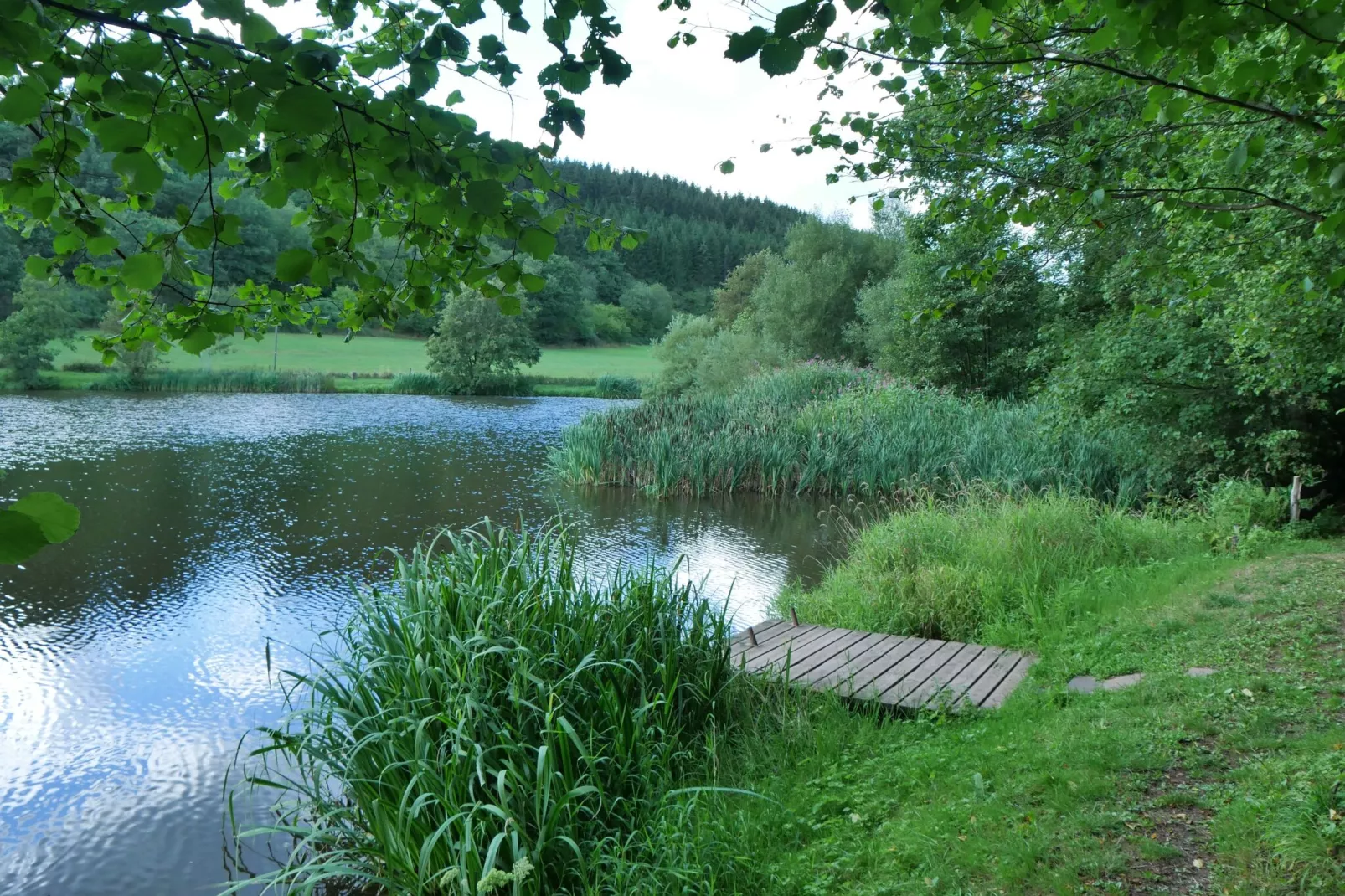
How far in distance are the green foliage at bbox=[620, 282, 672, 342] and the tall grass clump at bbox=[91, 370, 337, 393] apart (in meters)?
33.6

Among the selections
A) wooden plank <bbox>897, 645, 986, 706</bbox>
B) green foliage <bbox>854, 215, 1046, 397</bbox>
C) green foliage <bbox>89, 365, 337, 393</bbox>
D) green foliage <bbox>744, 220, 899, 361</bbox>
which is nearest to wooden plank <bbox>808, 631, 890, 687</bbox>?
wooden plank <bbox>897, 645, 986, 706</bbox>

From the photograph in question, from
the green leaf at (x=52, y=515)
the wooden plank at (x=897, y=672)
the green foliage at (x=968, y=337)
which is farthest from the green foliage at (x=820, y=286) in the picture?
the green leaf at (x=52, y=515)

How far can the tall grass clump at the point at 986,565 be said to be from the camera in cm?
584

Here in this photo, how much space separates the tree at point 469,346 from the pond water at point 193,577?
15.6 m

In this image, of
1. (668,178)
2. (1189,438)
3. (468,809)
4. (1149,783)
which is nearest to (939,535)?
(1189,438)

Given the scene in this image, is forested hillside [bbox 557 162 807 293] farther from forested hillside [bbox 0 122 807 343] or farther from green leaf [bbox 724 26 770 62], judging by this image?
green leaf [bbox 724 26 770 62]

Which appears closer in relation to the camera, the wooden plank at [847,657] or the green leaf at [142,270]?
the green leaf at [142,270]

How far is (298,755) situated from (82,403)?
24544 millimetres

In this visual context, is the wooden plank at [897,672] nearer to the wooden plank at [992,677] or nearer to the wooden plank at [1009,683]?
the wooden plank at [992,677]

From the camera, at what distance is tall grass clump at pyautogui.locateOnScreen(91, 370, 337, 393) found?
94.5ft

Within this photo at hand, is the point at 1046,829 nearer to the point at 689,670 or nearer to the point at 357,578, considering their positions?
the point at 689,670

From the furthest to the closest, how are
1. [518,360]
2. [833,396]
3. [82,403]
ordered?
1. [518,360]
2. [82,403]
3. [833,396]

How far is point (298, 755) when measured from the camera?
366 centimetres

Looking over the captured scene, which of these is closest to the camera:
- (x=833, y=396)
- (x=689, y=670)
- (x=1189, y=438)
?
(x=689, y=670)
